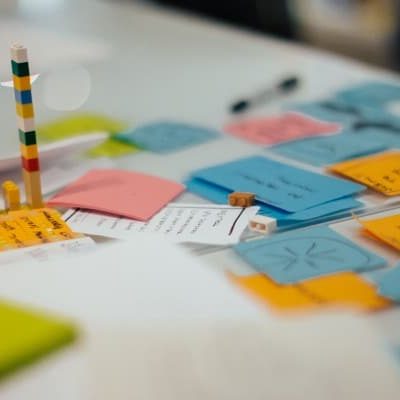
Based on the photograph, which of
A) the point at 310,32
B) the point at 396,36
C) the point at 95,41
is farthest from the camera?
the point at 310,32

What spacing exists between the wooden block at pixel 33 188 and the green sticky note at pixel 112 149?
0.18 metres

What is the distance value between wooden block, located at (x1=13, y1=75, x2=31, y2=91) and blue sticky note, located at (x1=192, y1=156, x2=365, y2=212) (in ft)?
0.76

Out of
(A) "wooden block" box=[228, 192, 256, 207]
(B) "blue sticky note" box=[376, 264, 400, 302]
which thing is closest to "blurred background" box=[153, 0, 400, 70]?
(A) "wooden block" box=[228, 192, 256, 207]

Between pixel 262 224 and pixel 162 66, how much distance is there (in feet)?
2.46

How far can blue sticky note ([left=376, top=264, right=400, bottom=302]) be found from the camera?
2.18 feet

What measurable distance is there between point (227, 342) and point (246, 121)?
0.70 metres

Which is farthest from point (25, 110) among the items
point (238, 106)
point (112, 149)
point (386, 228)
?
point (238, 106)

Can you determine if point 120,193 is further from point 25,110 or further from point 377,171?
point 377,171

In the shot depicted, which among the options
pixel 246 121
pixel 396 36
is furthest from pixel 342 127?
pixel 396 36

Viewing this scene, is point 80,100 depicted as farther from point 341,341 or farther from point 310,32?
point 310,32

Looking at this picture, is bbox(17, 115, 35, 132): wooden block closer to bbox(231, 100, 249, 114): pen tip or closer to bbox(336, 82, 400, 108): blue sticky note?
bbox(231, 100, 249, 114): pen tip

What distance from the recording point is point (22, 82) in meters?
0.81

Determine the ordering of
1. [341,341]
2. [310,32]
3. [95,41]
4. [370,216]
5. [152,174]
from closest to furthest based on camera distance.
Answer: [341,341], [370,216], [152,174], [95,41], [310,32]

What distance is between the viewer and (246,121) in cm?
120
